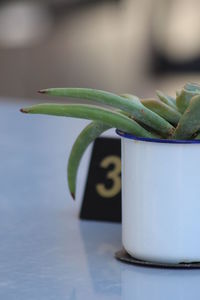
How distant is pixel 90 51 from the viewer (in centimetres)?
518

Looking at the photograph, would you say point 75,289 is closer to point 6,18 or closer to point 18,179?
point 18,179

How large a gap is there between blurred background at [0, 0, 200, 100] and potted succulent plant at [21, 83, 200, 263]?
4266 mm

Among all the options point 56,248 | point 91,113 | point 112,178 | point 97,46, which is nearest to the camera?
point 91,113

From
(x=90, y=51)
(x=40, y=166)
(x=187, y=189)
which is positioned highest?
(x=187, y=189)

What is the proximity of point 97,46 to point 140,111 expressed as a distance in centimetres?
447

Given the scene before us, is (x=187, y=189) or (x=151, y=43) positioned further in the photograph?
(x=151, y=43)

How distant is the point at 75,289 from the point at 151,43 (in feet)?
15.5

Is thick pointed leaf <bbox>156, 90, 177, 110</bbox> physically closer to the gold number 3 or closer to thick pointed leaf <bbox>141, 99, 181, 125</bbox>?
thick pointed leaf <bbox>141, 99, 181, 125</bbox>

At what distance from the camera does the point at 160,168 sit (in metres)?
0.75

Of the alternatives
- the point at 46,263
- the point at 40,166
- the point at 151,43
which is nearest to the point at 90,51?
the point at 151,43

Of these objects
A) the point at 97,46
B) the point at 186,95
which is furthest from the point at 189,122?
the point at 97,46

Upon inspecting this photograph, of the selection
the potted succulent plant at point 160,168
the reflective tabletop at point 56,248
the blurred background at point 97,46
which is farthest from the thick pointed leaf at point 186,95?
the blurred background at point 97,46

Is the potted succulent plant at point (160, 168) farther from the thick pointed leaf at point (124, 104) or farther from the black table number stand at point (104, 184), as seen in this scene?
the black table number stand at point (104, 184)

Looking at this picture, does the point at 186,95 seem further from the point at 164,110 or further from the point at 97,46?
the point at 97,46
